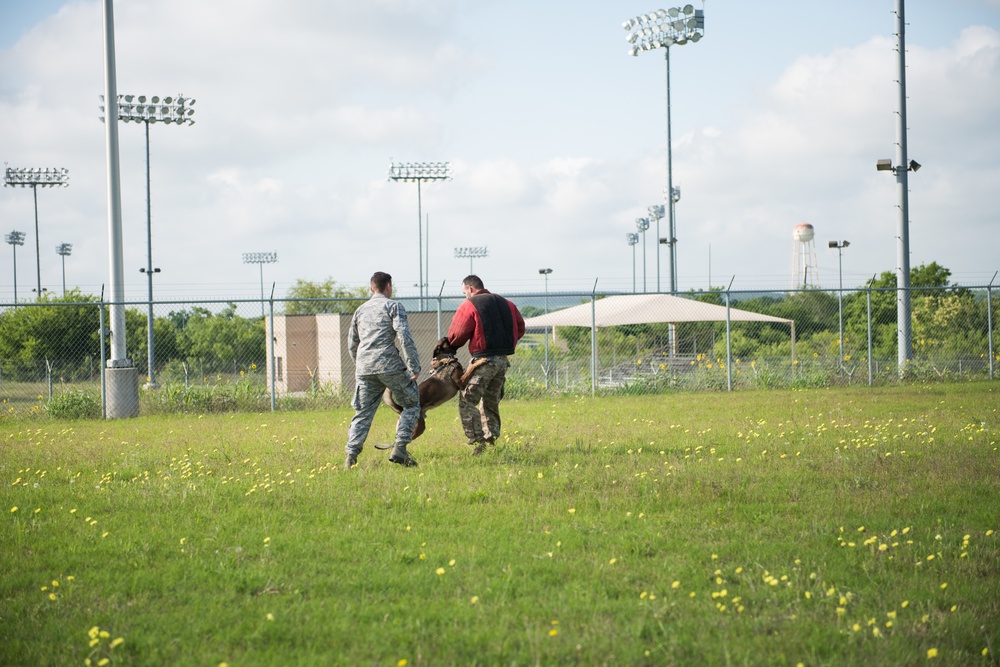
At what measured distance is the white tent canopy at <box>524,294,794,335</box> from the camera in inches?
850

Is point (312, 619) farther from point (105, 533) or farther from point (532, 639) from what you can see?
point (105, 533)

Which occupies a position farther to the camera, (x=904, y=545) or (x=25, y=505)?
(x=25, y=505)

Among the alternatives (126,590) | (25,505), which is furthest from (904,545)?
(25,505)

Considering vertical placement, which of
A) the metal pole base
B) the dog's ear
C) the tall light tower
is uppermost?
the tall light tower

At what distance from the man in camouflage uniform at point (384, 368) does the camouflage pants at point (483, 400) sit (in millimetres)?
703

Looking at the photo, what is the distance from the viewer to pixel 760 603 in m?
4.64

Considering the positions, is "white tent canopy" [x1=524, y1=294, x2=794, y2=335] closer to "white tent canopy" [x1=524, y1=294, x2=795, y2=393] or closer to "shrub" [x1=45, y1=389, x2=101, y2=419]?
"white tent canopy" [x1=524, y1=294, x2=795, y2=393]

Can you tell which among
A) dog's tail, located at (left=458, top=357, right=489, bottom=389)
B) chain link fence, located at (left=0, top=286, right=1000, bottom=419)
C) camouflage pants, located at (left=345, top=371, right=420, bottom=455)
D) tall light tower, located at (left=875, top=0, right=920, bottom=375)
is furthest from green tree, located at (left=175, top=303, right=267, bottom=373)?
tall light tower, located at (left=875, top=0, right=920, bottom=375)

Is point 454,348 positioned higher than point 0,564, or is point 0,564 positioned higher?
point 454,348

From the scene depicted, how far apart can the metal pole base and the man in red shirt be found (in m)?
8.03

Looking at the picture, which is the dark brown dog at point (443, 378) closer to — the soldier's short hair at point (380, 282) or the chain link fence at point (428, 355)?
the soldier's short hair at point (380, 282)

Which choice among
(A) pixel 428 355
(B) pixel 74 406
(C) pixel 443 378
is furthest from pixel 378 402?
(A) pixel 428 355

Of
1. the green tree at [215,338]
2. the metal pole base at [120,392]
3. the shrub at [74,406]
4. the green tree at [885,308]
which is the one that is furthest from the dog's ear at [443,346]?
the green tree at [885,308]

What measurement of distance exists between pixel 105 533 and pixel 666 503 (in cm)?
409
